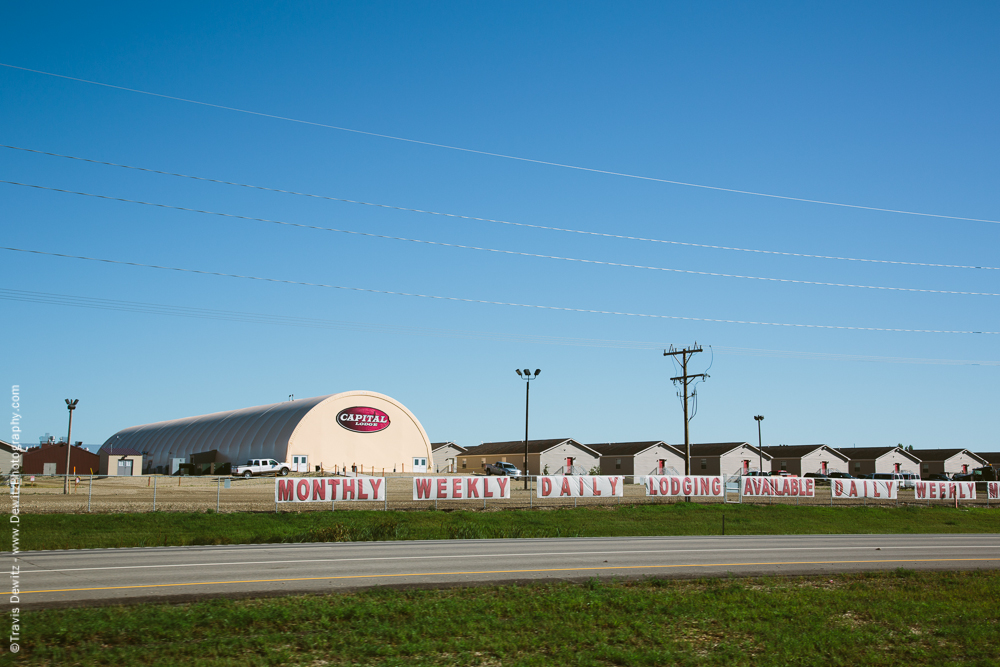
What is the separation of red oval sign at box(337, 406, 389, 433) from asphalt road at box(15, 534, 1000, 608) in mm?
54949

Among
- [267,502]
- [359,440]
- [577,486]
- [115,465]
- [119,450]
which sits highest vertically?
[359,440]

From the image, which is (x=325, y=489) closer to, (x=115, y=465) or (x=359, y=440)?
(x=359, y=440)

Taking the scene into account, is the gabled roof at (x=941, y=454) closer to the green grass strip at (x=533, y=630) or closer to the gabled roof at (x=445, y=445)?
the gabled roof at (x=445, y=445)

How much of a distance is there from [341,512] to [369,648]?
2657 cm

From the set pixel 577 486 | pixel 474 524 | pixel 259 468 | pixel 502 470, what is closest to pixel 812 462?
pixel 502 470

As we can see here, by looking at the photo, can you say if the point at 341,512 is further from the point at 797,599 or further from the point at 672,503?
the point at 797,599

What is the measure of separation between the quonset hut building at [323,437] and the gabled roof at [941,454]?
79.2m

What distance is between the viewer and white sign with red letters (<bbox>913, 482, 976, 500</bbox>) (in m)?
51.4

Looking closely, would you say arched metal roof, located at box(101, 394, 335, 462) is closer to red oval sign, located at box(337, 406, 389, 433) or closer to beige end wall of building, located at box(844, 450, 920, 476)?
red oval sign, located at box(337, 406, 389, 433)

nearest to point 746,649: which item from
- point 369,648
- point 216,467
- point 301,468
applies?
point 369,648

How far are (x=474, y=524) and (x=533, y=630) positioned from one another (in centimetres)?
2193

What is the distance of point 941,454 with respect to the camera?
115 metres

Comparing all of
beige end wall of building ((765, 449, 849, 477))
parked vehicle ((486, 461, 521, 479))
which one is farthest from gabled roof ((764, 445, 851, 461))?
parked vehicle ((486, 461, 521, 479))

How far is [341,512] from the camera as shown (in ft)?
116
